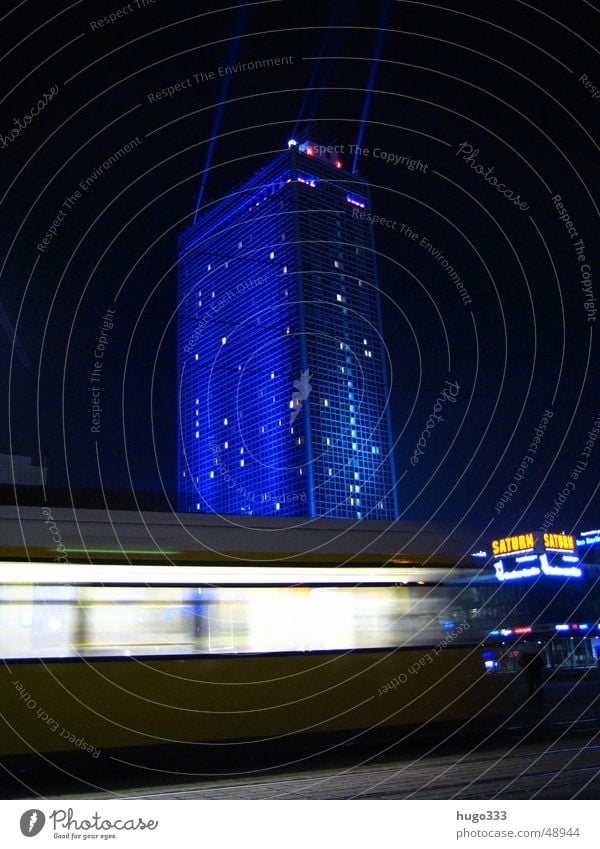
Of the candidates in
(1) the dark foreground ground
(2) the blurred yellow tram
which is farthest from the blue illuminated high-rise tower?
(1) the dark foreground ground

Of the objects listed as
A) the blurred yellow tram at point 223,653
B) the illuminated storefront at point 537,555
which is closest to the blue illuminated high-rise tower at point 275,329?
the blurred yellow tram at point 223,653

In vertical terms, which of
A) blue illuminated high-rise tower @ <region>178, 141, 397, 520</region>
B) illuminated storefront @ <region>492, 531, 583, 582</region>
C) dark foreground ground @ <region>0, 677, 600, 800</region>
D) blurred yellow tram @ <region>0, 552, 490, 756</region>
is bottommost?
dark foreground ground @ <region>0, 677, 600, 800</region>

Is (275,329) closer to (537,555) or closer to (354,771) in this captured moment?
(354,771)

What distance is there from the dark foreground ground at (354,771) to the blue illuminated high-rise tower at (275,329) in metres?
4.52

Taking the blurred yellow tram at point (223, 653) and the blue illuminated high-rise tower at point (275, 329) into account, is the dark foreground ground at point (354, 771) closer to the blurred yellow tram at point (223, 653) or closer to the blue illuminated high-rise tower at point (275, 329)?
the blurred yellow tram at point (223, 653)

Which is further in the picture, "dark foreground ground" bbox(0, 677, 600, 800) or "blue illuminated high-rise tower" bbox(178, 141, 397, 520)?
"blue illuminated high-rise tower" bbox(178, 141, 397, 520)

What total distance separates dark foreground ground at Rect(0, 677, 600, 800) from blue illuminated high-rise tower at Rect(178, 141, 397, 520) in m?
4.52

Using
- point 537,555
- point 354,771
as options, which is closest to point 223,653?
point 354,771

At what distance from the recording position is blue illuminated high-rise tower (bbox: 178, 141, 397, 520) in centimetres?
1575

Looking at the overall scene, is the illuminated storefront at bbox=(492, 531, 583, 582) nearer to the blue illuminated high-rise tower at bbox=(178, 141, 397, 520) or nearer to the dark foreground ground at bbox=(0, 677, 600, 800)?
the blue illuminated high-rise tower at bbox=(178, 141, 397, 520)

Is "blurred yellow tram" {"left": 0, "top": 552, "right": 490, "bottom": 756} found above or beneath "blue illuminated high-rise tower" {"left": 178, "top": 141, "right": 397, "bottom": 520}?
beneath

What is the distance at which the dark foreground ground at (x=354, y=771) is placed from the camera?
28.7 feet

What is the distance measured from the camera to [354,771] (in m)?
10.4

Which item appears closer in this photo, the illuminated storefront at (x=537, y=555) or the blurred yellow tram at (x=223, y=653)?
the blurred yellow tram at (x=223, y=653)
